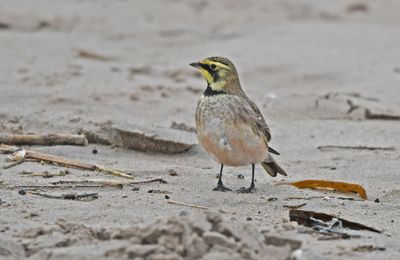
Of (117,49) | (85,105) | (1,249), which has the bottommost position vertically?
(1,249)

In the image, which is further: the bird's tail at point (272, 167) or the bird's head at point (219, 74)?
the bird's tail at point (272, 167)

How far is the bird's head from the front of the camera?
6.45 m

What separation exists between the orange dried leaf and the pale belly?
44cm

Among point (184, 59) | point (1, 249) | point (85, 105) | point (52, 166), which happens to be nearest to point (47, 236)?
point (1, 249)

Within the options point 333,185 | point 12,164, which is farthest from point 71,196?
point 333,185

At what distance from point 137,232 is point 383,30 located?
8.63 metres

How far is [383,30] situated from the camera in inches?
492

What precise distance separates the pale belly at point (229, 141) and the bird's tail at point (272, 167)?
0.43 metres

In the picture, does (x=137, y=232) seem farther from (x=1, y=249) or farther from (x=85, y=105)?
(x=85, y=105)

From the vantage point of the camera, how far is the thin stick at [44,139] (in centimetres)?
704

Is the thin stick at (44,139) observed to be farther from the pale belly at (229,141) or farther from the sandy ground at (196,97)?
the pale belly at (229,141)

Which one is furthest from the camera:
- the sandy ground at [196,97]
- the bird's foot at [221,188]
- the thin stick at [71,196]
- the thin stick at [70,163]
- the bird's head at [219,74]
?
the bird's head at [219,74]

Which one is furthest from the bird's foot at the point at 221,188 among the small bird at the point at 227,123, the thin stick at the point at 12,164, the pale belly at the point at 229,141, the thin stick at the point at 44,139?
the thin stick at the point at 44,139

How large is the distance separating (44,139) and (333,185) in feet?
7.15
